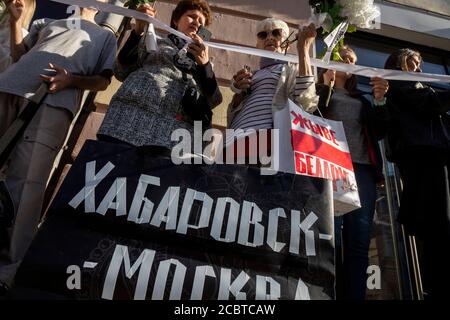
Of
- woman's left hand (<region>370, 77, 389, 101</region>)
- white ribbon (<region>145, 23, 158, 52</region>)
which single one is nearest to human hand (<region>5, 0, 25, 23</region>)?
white ribbon (<region>145, 23, 158, 52</region>)

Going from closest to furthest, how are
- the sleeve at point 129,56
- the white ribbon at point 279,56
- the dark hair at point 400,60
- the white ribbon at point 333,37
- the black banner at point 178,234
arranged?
the black banner at point 178,234 < the sleeve at point 129,56 < the white ribbon at point 279,56 < the white ribbon at point 333,37 < the dark hair at point 400,60

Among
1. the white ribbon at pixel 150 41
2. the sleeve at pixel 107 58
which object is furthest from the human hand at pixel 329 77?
the sleeve at pixel 107 58

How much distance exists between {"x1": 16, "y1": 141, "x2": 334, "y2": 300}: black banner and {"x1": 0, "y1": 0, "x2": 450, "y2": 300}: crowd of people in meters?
0.28

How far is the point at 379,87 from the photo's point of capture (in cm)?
284

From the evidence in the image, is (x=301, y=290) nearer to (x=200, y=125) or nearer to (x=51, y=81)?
(x=200, y=125)

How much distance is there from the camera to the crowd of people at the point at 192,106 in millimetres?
2174

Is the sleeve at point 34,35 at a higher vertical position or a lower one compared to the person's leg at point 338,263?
higher

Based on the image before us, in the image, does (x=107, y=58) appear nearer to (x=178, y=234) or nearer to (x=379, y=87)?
(x=178, y=234)

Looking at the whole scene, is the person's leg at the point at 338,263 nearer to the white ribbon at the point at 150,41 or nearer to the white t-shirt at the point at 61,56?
the white ribbon at the point at 150,41

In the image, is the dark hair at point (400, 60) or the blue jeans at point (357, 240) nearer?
the blue jeans at point (357, 240)

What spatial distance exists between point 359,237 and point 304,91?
97cm

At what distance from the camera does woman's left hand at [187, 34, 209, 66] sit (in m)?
2.25

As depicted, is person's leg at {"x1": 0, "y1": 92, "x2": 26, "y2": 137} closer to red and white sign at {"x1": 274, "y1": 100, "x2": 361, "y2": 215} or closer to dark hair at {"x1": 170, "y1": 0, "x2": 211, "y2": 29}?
dark hair at {"x1": 170, "y1": 0, "x2": 211, "y2": 29}

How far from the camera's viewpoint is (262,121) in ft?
7.98
